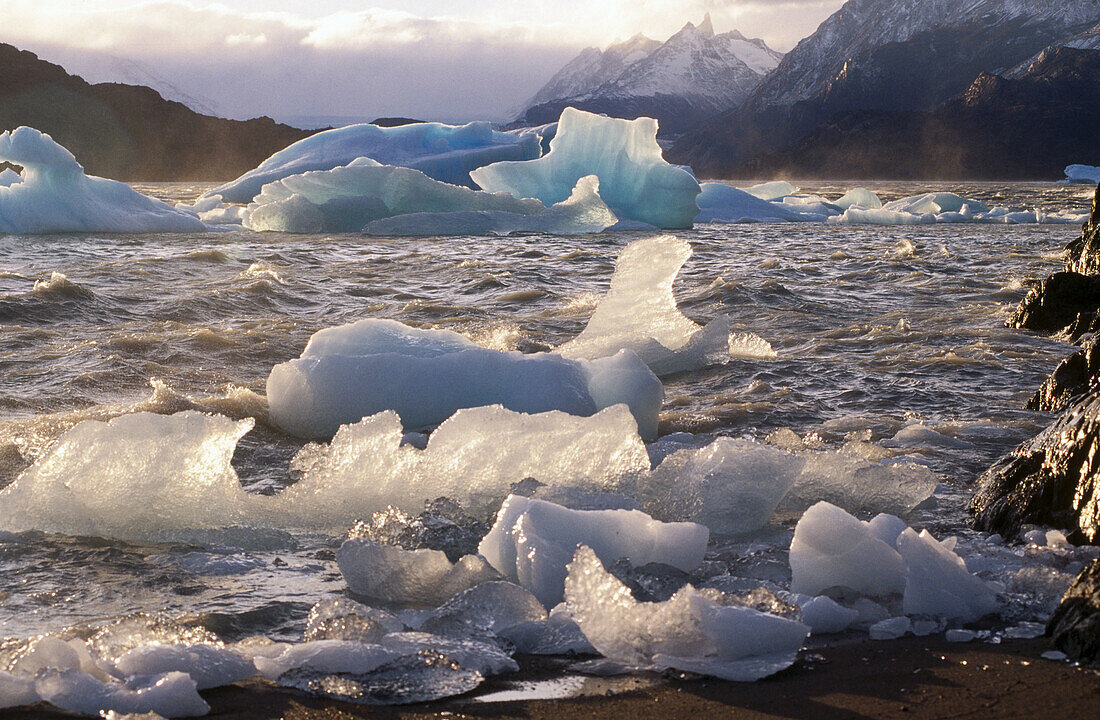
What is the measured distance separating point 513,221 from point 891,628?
13.3m

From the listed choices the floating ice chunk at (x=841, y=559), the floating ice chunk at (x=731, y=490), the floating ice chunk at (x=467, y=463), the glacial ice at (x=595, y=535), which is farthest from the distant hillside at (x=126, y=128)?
the floating ice chunk at (x=841, y=559)

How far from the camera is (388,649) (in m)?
1.75

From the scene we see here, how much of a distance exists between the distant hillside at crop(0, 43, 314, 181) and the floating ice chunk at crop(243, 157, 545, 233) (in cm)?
5222

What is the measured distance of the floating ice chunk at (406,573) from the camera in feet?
7.00

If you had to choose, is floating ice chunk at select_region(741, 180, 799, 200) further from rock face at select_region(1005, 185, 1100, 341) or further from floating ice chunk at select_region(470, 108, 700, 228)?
rock face at select_region(1005, 185, 1100, 341)

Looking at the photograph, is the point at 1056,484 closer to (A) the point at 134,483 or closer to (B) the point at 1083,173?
(A) the point at 134,483

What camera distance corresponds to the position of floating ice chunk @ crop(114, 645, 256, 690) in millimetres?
1639

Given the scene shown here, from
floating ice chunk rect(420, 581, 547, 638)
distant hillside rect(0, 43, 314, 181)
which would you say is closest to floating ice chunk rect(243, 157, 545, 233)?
floating ice chunk rect(420, 581, 547, 638)

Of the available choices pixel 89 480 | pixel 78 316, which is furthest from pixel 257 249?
pixel 89 480

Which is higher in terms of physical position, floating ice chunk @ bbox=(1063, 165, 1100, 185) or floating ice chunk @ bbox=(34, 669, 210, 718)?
floating ice chunk @ bbox=(1063, 165, 1100, 185)

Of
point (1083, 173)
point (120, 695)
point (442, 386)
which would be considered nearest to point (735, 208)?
point (442, 386)

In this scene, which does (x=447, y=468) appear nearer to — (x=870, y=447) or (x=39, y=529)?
Result: (x=39, y=529)

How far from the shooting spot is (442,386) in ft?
13.2

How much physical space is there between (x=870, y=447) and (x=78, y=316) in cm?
546
